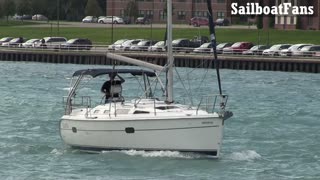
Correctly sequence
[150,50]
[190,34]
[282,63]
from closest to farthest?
[282,63], [150,50], [190,34]

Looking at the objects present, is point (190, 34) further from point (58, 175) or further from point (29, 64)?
point (58, 175)

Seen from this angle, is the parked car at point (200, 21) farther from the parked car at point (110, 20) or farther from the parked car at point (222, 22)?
the parked car at point (110, 20)

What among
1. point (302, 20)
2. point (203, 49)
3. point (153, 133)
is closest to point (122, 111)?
point (153, 133)

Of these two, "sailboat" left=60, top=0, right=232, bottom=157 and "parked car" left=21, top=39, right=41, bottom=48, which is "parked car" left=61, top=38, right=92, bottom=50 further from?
"sailboat" left=60, top=0, right=232, bottom=157

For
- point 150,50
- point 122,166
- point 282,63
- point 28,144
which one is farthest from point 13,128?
point 150,50

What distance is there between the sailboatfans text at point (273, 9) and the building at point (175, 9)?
5.00 metres

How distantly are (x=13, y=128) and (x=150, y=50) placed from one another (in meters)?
64.4

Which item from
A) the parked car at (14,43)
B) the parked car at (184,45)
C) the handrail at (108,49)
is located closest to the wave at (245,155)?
the handrail at (108,49)

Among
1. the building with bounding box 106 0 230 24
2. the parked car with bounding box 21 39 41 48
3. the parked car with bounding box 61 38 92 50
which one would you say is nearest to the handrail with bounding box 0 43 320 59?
the parked car with bounding box 61 38 92 50

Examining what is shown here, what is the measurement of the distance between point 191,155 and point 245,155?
3843mm

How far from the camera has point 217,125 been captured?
43.3 m

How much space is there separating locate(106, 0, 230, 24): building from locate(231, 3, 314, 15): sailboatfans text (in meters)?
5.00

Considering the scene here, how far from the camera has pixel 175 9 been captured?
182 m

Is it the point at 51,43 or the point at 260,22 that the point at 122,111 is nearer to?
the point at 51,43
